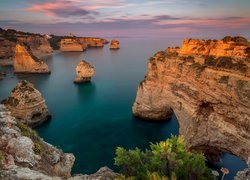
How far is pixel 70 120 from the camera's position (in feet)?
176

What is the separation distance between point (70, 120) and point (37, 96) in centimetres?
864

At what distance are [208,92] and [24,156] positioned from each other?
2628 centimetres

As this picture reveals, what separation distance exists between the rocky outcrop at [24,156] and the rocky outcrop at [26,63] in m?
95.2

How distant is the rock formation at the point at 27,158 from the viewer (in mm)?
12652

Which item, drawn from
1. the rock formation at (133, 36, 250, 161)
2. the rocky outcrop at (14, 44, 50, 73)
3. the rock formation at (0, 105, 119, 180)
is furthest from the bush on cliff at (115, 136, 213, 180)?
the rocky outcrop at (14, 44, 50, 73)

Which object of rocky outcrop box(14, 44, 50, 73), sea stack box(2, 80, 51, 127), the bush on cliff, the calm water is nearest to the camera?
the bush on cliff

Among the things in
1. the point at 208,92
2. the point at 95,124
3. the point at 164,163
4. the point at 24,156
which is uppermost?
the point at 24,156

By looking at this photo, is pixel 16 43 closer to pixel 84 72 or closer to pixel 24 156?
pixel 84 72

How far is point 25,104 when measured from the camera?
48500mm

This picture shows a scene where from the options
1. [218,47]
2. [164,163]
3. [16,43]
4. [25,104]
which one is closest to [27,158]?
[164,163]

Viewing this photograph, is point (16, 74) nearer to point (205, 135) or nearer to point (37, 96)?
point (37, 96)

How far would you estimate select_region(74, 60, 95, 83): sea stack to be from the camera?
84.8 m

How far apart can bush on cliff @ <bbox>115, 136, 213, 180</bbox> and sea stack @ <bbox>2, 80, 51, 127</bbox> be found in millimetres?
36801

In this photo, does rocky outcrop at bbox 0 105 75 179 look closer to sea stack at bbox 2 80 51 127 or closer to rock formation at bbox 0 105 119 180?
rock formation at bbox 0 105 119 180
